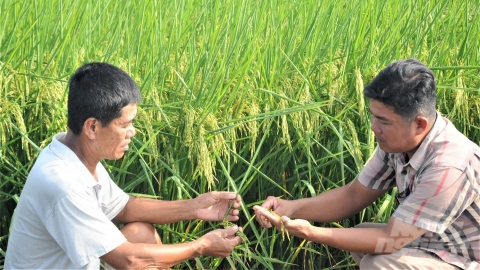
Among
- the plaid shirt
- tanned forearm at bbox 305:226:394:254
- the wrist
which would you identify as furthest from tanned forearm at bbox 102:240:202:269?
the plaid shirt

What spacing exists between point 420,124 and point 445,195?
10.8 inches

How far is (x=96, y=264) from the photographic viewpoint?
2.51 metres

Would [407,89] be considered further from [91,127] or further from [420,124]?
[91,127]

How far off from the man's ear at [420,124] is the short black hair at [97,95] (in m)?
1.04

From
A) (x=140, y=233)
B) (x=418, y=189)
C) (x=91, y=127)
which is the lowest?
(x=140, y=233)

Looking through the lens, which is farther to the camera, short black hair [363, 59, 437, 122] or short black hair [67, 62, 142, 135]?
short black hair [363, 59, 437, 122]

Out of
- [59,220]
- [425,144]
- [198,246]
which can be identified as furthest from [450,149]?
[59,220]

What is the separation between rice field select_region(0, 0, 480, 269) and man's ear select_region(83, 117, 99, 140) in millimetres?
464

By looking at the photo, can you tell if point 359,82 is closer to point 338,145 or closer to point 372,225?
point 338,145

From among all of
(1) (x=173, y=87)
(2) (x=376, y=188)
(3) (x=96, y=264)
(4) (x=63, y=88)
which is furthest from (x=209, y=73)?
(3) (x=96, y=264)

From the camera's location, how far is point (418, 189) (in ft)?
9.02

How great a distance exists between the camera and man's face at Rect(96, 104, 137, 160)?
2.54 meters

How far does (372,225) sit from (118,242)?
1.11 metres

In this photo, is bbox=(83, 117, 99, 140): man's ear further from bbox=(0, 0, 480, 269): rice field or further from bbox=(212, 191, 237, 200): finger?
bbox=(212, 191, 237, 200): finger
